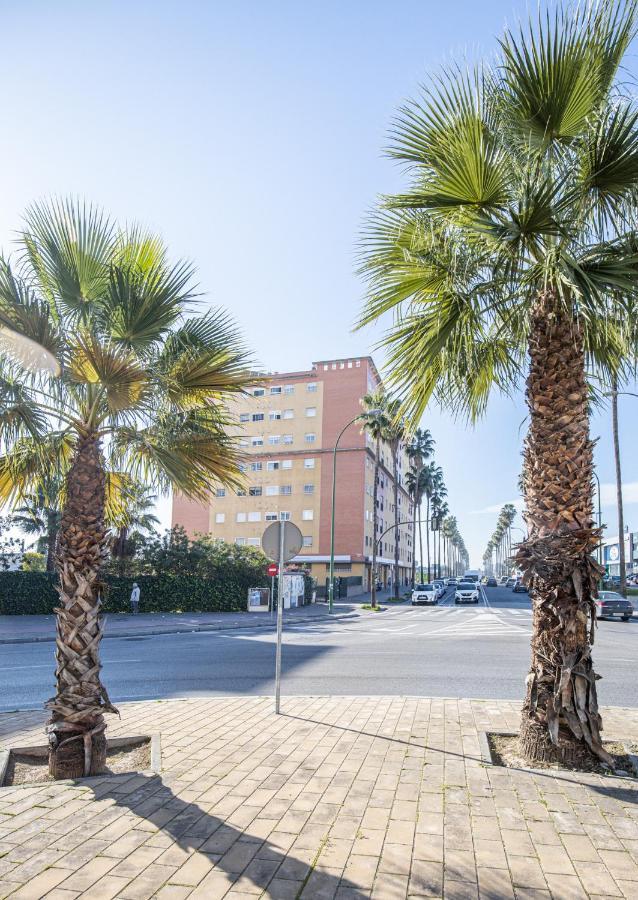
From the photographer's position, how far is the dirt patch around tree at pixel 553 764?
4875mm

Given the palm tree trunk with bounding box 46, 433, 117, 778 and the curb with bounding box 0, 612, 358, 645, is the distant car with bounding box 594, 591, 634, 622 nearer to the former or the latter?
A: the curb with bounding box 0, 612, 358, 645

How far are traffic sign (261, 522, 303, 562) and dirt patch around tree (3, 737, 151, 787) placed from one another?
8.96ft

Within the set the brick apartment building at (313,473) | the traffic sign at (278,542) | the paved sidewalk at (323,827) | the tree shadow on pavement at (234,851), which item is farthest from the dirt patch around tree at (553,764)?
the brick apartment building at (313,473)

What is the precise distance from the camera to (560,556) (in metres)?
4.95

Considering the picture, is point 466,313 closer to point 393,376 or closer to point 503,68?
point 393,376

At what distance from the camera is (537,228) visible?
506 centimetres

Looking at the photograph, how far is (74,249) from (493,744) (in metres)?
6.07

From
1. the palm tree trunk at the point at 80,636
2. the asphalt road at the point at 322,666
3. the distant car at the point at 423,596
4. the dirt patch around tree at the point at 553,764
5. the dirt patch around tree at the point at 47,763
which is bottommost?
the distant car at the point at 423,596

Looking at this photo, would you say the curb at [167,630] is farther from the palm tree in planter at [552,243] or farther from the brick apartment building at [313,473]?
the brick apartment building at [313,473]

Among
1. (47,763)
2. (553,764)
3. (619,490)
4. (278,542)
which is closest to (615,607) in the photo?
(619,490)

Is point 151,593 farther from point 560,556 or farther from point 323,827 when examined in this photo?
point 323,827

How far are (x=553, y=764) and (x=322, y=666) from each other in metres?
7.09

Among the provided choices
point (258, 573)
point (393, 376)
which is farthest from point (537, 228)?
point (258, 573)

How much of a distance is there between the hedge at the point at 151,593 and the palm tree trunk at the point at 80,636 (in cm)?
2543
